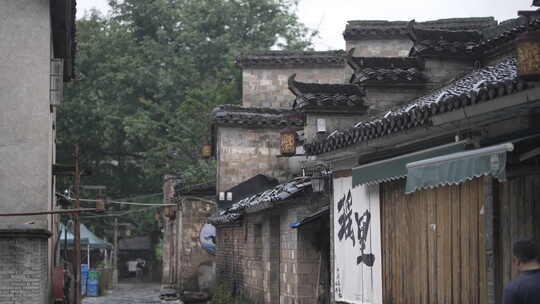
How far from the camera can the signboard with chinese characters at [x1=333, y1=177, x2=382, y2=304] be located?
15.3m

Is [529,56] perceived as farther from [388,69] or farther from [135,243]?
[135,243]

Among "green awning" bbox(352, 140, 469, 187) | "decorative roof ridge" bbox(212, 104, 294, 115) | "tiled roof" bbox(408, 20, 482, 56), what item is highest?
"decorative roof ridge" bbox(212, 104, 294, 115)

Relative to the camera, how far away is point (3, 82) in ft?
56.6

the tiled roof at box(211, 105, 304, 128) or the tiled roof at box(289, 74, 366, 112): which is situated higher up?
the tiled roof at box(211, 105, 304, 128)

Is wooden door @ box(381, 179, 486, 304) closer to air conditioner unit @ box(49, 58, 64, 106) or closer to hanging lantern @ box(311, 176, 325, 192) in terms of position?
hanging lantern @ box(311, 176, 325, 192)

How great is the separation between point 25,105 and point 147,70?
1382 inches

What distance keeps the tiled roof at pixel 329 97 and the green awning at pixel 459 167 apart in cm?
640

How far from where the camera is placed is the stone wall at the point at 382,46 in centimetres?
3002

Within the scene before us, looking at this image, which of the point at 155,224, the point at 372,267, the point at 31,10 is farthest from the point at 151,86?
the point at 372,267

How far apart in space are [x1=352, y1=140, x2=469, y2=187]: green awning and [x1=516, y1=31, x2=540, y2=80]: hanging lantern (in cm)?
249

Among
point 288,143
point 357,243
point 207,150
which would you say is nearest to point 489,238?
point 357,243

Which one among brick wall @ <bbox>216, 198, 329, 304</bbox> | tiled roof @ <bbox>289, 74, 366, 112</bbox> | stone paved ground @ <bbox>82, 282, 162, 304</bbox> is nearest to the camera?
tiled roof @ <bbox>289, 74, 366, 112</bbox>

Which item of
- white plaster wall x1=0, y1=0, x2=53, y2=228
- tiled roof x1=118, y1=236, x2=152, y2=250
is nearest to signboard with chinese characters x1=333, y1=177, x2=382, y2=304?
white plaster wall x1=0, y1=0, x2=53, y2=228

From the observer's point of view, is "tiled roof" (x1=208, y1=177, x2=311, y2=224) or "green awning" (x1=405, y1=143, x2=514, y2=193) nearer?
"green awning" (x1=405, y1=143, x2=514, y2=193)
